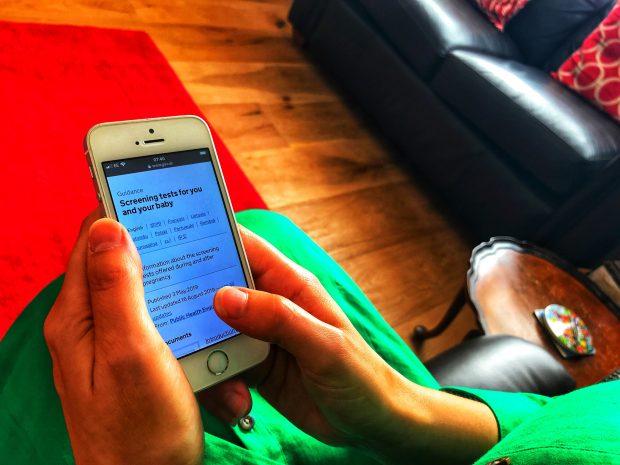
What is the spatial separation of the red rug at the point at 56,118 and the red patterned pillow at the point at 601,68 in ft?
4.38

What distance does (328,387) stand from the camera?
1.53 ft

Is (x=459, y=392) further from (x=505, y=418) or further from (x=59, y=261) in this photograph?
(x=59, y=261)

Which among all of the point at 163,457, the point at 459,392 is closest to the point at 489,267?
the point at 459,392

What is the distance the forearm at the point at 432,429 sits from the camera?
0.52 m

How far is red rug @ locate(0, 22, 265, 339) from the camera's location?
1.10 meters

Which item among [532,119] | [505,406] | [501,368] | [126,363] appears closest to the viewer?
[126,363]

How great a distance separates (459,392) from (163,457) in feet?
1.39

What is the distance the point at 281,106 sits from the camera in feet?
6.31

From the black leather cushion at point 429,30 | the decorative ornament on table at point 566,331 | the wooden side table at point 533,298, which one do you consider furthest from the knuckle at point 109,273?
the black leather cushion at point 429,30

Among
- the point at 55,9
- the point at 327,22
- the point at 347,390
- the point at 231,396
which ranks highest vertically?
the point at 347,390

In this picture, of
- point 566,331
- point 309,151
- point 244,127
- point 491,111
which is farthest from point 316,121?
point 566,331

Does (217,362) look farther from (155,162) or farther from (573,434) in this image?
(573,434)

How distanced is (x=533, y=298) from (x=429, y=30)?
108 cm

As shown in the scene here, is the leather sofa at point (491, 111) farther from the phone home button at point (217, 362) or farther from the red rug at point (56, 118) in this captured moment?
the phone home button at point (217, 362)
